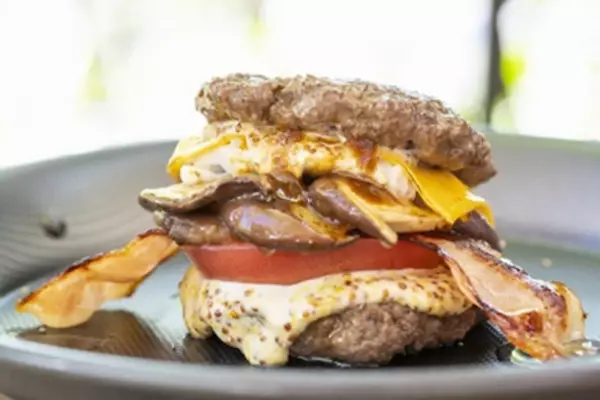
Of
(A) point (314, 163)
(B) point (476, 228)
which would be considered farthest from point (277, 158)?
(B) point (476, 228)

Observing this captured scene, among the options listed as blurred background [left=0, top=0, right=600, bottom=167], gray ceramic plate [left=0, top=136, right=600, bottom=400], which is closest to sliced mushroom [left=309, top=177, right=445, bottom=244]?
gray ceramic plate [left=0, top=136, right=600, bottom=400]

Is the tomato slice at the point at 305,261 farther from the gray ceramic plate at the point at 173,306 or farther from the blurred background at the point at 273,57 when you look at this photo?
the blurred background at the point at 273,57

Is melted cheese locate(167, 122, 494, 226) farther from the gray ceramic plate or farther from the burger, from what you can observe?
the gray ceramic plate

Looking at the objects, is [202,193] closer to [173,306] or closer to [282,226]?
[282,226]

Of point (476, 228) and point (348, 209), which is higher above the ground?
point (348, 209)

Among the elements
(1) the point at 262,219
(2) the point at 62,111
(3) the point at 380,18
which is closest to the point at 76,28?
(2) the point at 62,111

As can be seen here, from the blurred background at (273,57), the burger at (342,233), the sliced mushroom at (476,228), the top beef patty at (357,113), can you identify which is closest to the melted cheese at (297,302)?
the burger at (342,233)

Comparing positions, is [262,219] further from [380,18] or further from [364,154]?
[380,18]
